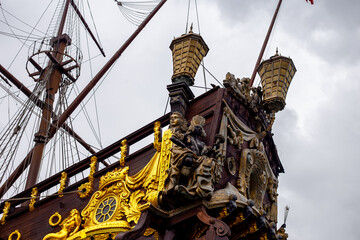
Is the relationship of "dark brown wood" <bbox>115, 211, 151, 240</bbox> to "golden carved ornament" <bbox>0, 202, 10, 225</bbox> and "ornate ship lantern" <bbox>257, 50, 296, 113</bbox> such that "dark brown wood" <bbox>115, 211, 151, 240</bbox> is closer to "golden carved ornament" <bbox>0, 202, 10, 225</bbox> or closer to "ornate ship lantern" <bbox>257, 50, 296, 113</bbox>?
"ornate ship lantern" <bbox>257, 50, 296, 113</bbox>

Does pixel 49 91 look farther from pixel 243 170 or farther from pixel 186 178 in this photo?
pixel 186 178

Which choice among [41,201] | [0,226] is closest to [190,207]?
[41,201]

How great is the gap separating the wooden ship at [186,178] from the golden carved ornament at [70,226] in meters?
0.02

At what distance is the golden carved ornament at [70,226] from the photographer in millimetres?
12178

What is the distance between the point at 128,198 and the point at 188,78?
2.76 meters

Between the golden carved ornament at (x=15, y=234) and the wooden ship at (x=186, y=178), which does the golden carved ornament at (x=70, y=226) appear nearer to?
the wooden ship at (x=186, y=178)

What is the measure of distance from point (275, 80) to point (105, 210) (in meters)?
4.66

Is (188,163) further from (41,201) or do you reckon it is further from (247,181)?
(41,201)

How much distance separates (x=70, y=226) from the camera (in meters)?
12.2

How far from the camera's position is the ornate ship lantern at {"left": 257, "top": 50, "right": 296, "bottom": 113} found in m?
13.5

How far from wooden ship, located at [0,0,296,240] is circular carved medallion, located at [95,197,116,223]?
2cm

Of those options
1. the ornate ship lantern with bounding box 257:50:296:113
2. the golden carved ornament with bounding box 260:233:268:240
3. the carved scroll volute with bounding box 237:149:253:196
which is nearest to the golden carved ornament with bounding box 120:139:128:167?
the carved scroll volute with bounding box 237:149:253:196

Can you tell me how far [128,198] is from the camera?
11.7 m

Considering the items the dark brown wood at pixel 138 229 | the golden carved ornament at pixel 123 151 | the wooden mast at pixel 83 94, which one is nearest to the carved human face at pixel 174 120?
the golden carved ornament at pixel 123 151
